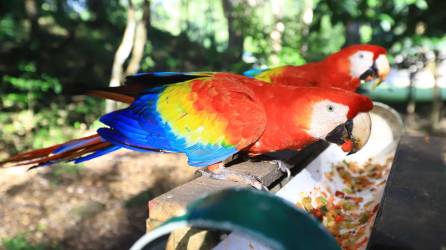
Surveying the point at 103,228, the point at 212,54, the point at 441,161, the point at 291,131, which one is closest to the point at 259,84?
the point at 291,131

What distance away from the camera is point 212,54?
674cm

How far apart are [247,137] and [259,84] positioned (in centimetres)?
22

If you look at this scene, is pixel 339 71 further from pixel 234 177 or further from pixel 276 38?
pixel 276 38

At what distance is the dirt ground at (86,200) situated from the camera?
1.68m

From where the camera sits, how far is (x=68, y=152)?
109 centimetres

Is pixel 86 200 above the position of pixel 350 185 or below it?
below

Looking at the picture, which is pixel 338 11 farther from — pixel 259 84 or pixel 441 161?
pixel 259 84

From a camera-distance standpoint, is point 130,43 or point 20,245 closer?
point 20,245

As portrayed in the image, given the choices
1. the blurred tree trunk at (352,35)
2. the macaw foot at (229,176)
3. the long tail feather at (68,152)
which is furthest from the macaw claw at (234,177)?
the blurred tree trunk at (352,35)

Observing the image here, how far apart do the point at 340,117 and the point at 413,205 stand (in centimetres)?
28

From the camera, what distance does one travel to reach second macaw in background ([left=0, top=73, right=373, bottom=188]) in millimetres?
979

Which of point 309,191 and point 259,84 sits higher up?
point 259,84

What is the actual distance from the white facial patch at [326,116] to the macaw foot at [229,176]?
0.20 meters

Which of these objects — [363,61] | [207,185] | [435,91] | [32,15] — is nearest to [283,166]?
[207,185]
